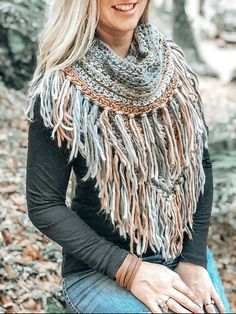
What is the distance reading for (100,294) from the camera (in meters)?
2.08

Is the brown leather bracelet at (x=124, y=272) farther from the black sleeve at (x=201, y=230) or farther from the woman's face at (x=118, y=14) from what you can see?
the woman's face at (x=118, y=14)

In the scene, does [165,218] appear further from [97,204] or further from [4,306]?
[4,306]

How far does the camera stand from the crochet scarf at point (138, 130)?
2.00 meters

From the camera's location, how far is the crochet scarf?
6.56 ft

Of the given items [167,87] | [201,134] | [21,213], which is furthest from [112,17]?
[21,213]

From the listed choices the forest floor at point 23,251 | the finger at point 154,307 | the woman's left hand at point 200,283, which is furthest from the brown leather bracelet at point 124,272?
the forest floor at point 23,251

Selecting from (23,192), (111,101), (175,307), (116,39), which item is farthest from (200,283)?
(23,192)

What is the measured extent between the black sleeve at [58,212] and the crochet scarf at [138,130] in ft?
0.20

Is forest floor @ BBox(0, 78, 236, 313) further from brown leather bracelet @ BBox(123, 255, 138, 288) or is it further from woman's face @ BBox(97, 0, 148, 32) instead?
woman's face @ BBox(97, 0, 148, 32)

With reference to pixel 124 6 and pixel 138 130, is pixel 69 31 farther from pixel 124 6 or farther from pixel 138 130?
pixel 138 130

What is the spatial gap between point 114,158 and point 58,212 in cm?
23

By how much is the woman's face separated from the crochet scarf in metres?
0.07

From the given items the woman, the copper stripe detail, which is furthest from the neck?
the copper stripe detail

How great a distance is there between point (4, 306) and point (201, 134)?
1.30 m
